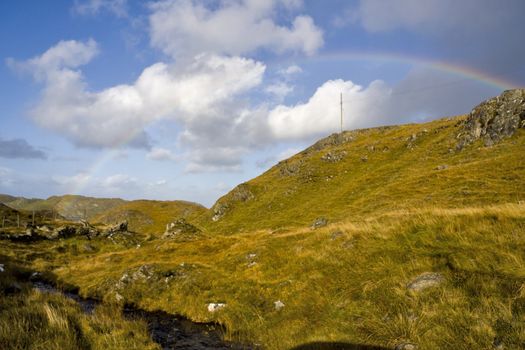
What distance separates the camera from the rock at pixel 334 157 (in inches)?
4025

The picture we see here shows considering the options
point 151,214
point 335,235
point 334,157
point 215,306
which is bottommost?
point 215,306

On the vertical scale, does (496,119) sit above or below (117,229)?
above

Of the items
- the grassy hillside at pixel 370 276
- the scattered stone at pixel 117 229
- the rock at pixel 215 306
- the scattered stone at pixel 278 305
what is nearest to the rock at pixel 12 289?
the grassy hillside at pixel 370 276

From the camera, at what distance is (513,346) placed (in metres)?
8.58

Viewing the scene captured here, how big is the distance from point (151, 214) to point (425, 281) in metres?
153

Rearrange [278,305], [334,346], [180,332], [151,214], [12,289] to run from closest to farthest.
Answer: [334,346]
[278,305]
[180,332]
[12,289]
[151,214]

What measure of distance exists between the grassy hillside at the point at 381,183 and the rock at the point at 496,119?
91.6 inches

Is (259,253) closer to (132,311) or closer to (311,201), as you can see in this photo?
(132,311)

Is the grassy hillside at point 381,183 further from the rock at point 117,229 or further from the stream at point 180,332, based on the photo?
the stream at point 180,332

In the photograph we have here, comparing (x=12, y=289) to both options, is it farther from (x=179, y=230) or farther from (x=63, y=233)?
(x=63, y=233)

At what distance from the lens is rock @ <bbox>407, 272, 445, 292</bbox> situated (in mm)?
12677

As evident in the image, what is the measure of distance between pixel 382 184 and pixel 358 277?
189 feet

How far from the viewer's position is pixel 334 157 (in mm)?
103562

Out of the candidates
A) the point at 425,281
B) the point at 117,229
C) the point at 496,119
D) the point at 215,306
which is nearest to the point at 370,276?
the point at 425,281
